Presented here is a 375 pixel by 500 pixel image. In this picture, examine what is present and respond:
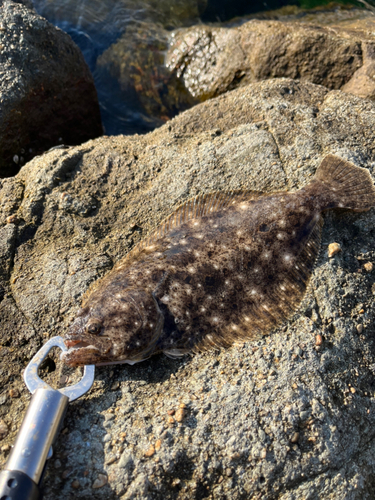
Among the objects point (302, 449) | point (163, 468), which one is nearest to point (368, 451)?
point (302, 449)

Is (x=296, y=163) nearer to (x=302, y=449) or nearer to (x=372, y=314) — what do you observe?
(x=372, y=314)

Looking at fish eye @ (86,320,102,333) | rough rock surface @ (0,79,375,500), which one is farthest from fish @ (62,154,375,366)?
rough rock surface @ (0,79,375,500)

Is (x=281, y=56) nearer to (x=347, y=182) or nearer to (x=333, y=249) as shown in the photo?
(x=347, y=182)

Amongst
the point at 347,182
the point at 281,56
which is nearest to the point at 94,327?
the point at 347,182

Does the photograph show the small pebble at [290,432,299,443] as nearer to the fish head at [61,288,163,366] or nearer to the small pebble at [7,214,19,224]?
the fish head at [61,288,163,366]

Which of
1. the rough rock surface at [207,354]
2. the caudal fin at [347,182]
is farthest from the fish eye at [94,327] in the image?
the caudal fin at [347,182]

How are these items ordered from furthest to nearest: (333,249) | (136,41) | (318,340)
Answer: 1. (136,41)
2. (333,249)
3. (318,340)
